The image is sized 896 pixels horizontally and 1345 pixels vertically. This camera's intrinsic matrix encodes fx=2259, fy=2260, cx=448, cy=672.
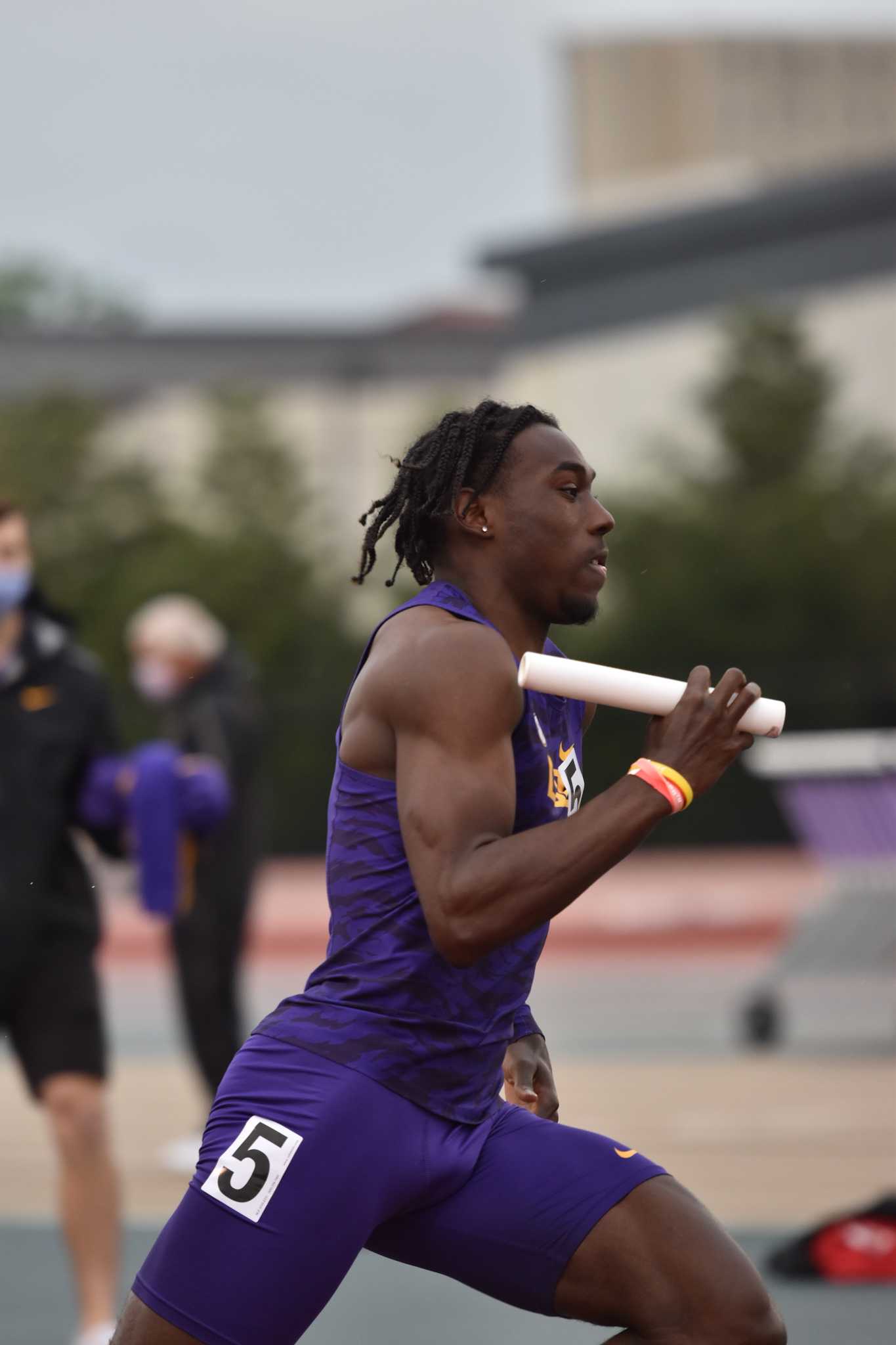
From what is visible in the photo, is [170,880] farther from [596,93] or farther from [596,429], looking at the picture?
[596,93]

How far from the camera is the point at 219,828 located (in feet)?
25.3

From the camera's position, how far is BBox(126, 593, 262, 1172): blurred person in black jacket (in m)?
7.64

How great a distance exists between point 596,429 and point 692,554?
11450mm

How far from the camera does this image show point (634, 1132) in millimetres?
8180

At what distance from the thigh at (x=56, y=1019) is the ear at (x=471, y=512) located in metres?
2.40

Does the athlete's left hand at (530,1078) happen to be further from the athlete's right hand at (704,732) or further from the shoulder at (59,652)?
the shoulder at (59,652)

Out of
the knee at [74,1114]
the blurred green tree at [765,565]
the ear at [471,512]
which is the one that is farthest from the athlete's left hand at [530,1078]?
the blurred green tree at [765,565]

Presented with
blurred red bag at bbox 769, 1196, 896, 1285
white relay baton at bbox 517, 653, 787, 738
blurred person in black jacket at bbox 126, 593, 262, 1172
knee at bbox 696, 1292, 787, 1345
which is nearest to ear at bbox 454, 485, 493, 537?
white relay baton at bbox 517, 653, 787, 738

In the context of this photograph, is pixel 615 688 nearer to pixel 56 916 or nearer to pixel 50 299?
pixel 56 916

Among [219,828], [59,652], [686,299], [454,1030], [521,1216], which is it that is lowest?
[219,828]

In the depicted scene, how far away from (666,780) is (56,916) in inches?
105

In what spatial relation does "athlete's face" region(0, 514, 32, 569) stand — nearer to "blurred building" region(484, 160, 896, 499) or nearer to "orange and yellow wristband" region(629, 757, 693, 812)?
"orange and yellow wristband" region(629, 757, 693, 812)

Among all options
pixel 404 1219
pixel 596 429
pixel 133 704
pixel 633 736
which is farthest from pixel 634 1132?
pixel 596 429

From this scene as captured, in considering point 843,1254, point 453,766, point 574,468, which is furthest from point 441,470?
point 843,1254
